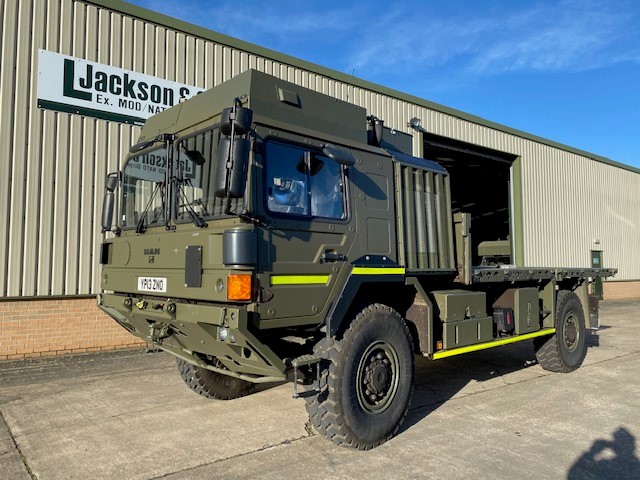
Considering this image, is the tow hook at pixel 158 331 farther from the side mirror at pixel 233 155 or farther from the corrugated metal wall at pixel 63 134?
the corrugated metal wall at pixel 63 134

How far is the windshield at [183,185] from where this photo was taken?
4004mm

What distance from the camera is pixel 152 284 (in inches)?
167

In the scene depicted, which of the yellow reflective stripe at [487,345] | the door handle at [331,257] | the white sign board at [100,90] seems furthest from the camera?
the white sign board at [100,90]

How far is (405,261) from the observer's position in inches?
195

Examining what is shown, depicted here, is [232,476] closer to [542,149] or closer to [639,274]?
[542,149]

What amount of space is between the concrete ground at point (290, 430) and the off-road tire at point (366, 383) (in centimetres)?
18

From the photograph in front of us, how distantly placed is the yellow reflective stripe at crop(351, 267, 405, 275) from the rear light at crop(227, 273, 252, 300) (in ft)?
3.72

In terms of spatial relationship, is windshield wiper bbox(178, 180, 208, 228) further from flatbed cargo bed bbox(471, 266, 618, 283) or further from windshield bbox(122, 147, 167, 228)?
flatbed cargo bed bbox(471, 266, 618, 283)

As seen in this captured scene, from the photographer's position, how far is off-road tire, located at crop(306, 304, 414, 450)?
12.9ft

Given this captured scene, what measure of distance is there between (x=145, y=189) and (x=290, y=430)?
2.76 metres

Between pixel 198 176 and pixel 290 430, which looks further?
pixel 290 430

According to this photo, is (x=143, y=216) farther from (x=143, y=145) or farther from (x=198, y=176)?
(x=198, y=176)

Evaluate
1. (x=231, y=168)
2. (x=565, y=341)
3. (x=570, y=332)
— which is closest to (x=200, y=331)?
(x=231, y=168)

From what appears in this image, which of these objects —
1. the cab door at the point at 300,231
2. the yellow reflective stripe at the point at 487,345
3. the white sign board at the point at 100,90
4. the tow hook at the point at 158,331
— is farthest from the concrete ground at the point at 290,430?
the white sign board at the point at 100,90
